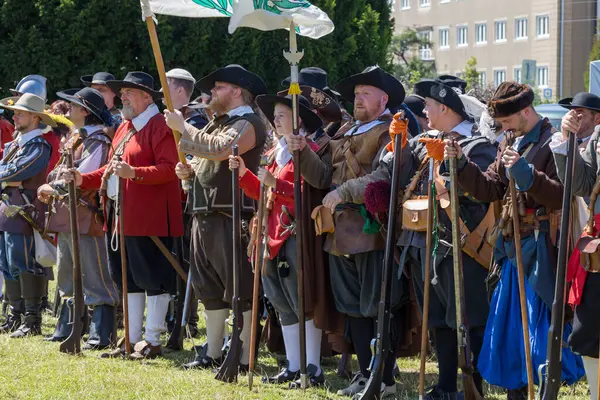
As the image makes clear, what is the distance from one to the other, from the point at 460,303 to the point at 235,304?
181 centimetres

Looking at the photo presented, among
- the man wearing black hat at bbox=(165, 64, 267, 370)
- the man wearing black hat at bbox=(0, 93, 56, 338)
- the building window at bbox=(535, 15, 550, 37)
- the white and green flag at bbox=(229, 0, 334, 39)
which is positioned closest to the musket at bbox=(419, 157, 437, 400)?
the white and green flag at bbox=(229, 0, 334, 39)

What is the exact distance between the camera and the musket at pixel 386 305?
6.79 m

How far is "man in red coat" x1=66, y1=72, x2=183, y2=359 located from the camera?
8.66 m

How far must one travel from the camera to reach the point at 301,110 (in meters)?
7.78

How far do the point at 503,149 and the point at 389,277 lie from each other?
3.46 feet

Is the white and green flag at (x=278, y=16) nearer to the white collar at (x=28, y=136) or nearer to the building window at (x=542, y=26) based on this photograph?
the white collar at (x=28, y=136)

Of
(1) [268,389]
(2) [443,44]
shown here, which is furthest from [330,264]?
(2) [443,44]

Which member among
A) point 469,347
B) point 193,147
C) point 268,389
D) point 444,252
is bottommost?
point 268,389

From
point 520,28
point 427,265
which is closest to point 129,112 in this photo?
point 427,265

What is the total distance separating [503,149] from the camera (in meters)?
6.72

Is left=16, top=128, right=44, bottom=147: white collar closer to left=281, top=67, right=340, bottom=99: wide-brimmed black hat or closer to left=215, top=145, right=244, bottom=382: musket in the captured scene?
left=281, top=67, right=340, bottom=99: wide-brimmed black hat

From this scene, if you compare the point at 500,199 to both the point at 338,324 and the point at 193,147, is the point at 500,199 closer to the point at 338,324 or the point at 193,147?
the point at 338,324

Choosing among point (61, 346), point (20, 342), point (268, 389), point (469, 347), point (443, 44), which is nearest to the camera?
point (469, 347)

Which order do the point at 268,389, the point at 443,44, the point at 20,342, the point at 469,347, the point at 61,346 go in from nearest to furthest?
1. the point at 469,347
2. the point at 268,389
3. the point at 61,346
4. the point at 20,342
5. the point at 443,44
